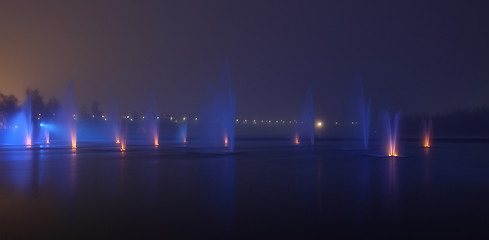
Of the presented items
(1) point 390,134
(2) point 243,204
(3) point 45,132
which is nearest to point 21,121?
(3) point 45,132

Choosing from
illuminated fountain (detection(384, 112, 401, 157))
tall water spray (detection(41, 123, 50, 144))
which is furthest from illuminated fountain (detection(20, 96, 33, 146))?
illuminated fountain (detection(384, 112, 401, 157))

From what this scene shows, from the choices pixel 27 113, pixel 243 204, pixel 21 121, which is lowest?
pixel 243 204

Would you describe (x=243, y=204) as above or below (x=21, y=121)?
below

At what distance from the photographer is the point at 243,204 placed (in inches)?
444

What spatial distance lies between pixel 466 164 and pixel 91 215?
19.2 meters

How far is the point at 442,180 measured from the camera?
16.0 m

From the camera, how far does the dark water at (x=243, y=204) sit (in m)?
8.65

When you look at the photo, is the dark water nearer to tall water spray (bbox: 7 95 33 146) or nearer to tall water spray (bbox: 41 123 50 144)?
tall water spray (bbox: 41 123 50 144)

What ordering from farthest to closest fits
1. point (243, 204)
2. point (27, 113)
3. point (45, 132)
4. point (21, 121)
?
point (21, 121)
point (27, 113)
point (45, 132)
point (243, 204)

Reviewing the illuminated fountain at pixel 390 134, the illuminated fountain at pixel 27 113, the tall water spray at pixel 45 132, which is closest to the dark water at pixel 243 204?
the illuminated fountain at pixel 390 134

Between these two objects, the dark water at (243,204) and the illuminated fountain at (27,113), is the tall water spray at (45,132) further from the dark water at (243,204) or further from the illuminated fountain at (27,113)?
the dark water at (243,204)

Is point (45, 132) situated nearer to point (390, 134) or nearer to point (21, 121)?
point (21, 121)

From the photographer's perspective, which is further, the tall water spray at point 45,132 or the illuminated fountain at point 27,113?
the illuminated fountain at point 27,113

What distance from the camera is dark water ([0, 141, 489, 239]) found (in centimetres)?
865
